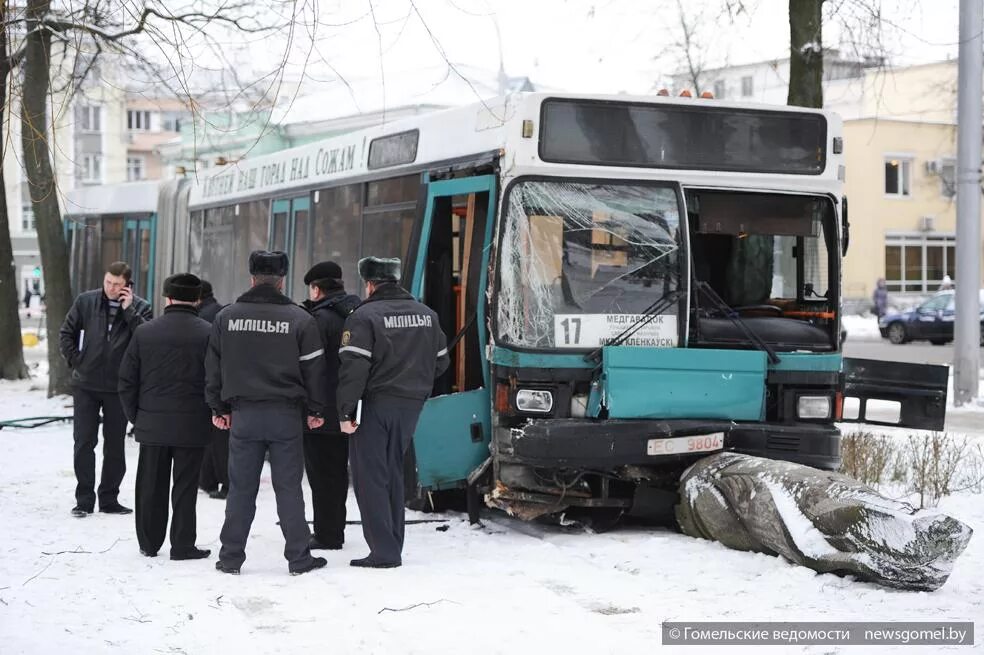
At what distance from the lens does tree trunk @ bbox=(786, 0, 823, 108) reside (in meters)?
14.6

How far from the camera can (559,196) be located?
353 inches

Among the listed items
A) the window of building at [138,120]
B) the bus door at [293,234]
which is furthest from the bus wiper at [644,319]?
the window of building at [138,120]

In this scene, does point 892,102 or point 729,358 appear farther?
point 892,102

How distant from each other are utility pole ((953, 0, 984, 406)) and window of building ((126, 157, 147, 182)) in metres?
72.4

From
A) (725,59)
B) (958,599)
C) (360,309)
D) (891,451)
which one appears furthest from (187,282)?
(725,59)

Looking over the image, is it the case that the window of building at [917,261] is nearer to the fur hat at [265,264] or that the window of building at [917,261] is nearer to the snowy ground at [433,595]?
the snowy ground at [433,595]

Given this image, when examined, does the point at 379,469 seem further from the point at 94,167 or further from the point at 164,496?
the point at 94,167

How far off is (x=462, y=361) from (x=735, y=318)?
1.91 m


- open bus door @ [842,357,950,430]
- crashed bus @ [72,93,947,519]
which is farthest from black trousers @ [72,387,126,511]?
open bus door @ [842,357,950,430]

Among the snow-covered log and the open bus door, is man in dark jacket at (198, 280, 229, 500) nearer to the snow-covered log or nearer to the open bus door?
the snow-covered log

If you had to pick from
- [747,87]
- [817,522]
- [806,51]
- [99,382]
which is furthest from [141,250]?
[747,87]

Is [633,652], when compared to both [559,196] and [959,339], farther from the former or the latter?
[959,339]

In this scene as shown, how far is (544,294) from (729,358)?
1312 mm

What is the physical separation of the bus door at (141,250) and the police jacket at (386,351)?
10965 mm
